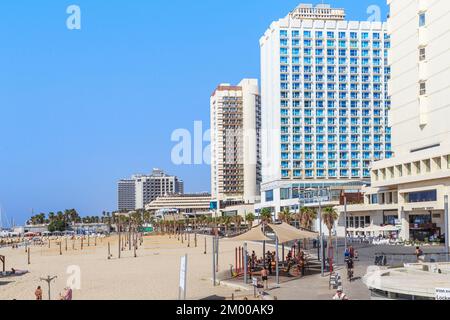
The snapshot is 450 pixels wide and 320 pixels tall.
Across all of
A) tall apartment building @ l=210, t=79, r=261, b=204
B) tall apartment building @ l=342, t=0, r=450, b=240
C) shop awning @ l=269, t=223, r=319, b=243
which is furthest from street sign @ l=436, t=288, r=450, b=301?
tall apartment building @ l=210, t=79, r=261, b=204

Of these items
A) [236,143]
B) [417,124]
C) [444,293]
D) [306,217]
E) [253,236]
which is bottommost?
[306,217]

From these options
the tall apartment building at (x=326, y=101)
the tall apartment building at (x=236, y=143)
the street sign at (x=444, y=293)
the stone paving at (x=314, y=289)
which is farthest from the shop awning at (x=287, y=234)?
the tall apartment building at (x=236, y=143)

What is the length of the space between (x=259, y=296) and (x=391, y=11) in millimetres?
56170

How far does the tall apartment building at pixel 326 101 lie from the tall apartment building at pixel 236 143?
52374mm

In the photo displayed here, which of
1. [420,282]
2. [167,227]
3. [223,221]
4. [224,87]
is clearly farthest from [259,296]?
[224,87]

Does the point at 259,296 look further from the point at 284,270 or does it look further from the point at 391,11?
the point at 391,11

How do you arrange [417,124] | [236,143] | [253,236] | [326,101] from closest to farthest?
1. [253,236]
2. [417,124]
3. [326,101]
4. [236,143]

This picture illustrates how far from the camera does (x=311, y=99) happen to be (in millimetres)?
116625

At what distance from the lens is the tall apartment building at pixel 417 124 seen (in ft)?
191

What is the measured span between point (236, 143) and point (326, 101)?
61.5m

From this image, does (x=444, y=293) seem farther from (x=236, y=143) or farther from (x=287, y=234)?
(x=236, y=143)

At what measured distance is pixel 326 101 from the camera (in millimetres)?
117062

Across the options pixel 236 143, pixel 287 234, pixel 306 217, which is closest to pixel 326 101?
pixel 306 217

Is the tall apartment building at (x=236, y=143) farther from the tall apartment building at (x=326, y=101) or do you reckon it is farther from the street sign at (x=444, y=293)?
the street sign at (x=444, y=293)
